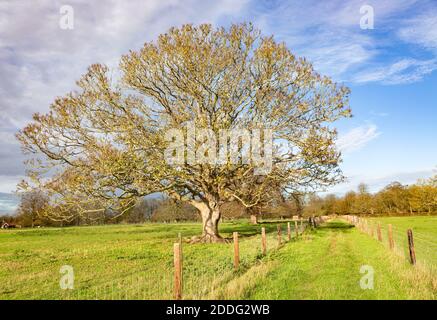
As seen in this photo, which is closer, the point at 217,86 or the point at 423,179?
the point at 217,86

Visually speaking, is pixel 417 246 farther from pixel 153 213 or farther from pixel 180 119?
pixel 153 213

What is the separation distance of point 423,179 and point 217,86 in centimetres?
10511

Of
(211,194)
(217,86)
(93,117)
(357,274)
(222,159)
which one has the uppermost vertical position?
(217,86)

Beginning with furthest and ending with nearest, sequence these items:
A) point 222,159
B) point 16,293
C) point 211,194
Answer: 1. point 211,194
2. point 222,159
3. point 16,293

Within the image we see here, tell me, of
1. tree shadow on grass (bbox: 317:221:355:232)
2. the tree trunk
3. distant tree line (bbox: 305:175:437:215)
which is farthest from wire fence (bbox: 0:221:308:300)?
distant tree line (bbox: 305:175:437:215)

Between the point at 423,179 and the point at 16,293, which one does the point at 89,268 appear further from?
A: the point at 423,179

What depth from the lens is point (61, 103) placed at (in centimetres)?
2331

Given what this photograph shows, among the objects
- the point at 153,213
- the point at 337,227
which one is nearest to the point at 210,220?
the point at 337,227

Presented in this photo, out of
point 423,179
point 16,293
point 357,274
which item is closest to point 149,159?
point 16,293

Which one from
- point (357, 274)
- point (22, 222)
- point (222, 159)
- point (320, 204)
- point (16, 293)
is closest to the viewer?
point (16, 293)

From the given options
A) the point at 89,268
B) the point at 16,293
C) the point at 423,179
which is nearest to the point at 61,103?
the point at 89,268

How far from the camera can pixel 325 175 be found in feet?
83.9

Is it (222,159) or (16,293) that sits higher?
(222,159)

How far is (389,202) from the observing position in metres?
120
